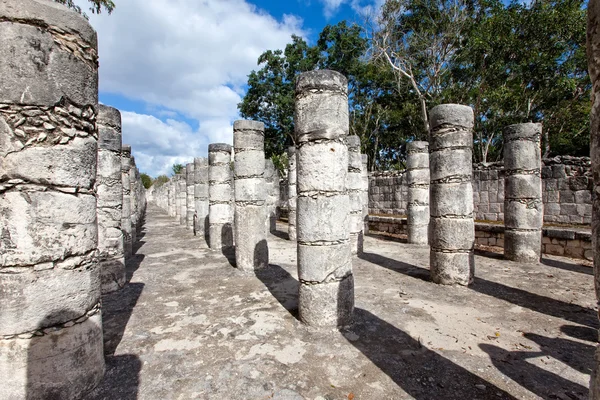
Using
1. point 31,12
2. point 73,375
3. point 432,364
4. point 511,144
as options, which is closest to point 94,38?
point 31,12

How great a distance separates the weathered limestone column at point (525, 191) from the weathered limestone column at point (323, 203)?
6.20 m

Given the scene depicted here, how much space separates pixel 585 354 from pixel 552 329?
72cm

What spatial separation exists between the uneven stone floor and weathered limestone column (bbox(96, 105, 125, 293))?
1.75 feet

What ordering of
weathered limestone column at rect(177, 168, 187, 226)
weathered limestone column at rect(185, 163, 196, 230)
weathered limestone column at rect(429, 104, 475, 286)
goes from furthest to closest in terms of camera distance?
weathered limestone column at rect(177, 168, 187, 226) → weathered limestone column at rect(185, 163, 196, 230) → weathered limestone column at rect(429, 104, 475, 286)

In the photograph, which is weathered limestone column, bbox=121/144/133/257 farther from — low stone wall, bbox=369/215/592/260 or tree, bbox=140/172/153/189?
tree, bbox=140/172/153/189

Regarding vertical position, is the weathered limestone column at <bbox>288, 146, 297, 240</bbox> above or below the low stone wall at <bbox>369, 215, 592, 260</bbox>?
above

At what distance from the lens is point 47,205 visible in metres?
3.01

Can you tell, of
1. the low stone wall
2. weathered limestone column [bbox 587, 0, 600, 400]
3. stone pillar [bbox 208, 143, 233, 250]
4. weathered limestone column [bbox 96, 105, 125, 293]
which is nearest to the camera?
weathered limestone column [bbox 587, 0, 600, 400]

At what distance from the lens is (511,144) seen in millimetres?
8562

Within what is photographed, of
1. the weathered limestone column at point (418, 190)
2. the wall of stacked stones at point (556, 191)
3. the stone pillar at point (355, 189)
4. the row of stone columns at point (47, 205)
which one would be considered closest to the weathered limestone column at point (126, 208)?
the row of stone columns at point (47, 205)

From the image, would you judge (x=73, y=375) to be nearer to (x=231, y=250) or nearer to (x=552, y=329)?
(x=552, y=329)

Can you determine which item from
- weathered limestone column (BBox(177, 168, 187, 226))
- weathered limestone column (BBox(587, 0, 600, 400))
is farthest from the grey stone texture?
weathered limestone column (BBox(587, 0, 600, 400))

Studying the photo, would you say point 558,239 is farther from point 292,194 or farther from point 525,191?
point 292,194

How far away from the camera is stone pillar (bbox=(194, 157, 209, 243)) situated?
1388 centimetres
